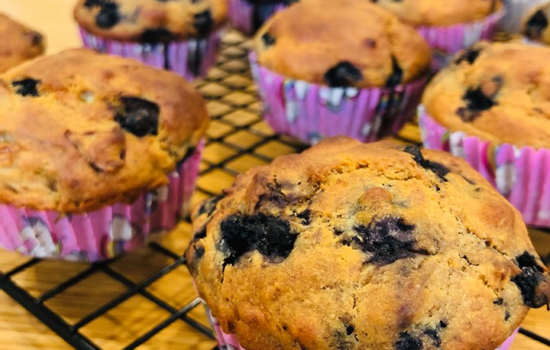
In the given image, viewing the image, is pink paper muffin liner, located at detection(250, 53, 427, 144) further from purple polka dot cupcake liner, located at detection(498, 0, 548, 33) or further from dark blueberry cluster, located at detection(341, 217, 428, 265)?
purple polka dot cupcake liner, located at detection(498, 0, 548, 33)

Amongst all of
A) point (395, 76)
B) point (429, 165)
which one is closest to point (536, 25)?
point (395, 76)

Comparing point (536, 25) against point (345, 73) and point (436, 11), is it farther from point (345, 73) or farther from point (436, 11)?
point (345, 73)

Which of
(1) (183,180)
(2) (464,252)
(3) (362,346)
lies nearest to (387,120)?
(1) (183,180)

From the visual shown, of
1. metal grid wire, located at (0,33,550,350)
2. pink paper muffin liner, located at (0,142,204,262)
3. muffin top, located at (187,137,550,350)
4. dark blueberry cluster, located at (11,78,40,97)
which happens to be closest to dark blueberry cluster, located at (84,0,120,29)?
metal grid wire, located at (0,33,550,350)

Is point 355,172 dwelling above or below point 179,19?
above

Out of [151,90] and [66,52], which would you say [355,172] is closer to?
[151,90]

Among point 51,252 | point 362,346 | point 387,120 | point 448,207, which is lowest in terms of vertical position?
point 51,252
